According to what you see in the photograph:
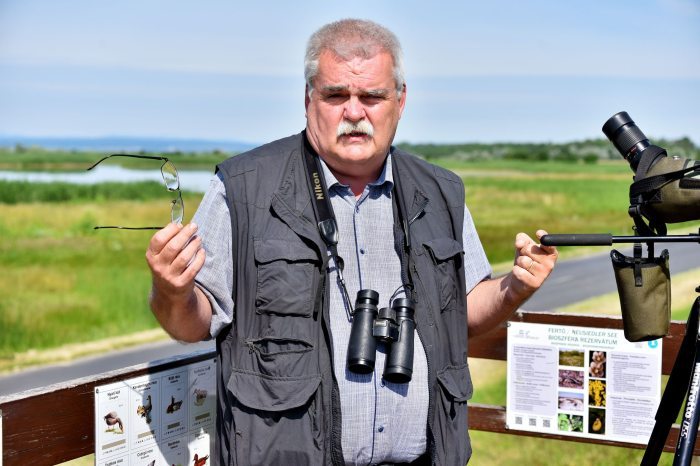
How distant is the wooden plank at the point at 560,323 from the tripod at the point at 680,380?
890mm

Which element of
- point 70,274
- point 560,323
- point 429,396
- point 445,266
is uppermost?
point 445,266

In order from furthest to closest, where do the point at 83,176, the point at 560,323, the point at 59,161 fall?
the point at 59,161, the point at 83,176, the point at 560,323

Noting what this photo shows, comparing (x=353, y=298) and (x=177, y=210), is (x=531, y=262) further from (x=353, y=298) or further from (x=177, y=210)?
(x=177, y=210)

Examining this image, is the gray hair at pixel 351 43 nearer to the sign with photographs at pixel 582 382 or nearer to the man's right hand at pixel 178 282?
the man's right hand at pixel 178 282

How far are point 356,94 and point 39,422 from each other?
5.08ft

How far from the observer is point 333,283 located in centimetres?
337

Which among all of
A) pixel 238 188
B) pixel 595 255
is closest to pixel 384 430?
pixel 238 188

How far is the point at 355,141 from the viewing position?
3.44 metres

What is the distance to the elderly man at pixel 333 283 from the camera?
10.6 ft

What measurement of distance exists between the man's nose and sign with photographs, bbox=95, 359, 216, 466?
1.18 m

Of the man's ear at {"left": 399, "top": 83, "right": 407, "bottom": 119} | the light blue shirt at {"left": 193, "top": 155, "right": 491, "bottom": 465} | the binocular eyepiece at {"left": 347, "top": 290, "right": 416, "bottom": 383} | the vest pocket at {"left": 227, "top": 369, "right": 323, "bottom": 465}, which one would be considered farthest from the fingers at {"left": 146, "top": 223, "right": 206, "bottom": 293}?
the man's ear at {"left": 399, "top": 83, "right": 407, "bottom": 119}

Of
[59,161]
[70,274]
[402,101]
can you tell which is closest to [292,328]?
[402,101]

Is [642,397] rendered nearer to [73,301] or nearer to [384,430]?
[384,430]

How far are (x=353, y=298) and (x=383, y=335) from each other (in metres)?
0.22
